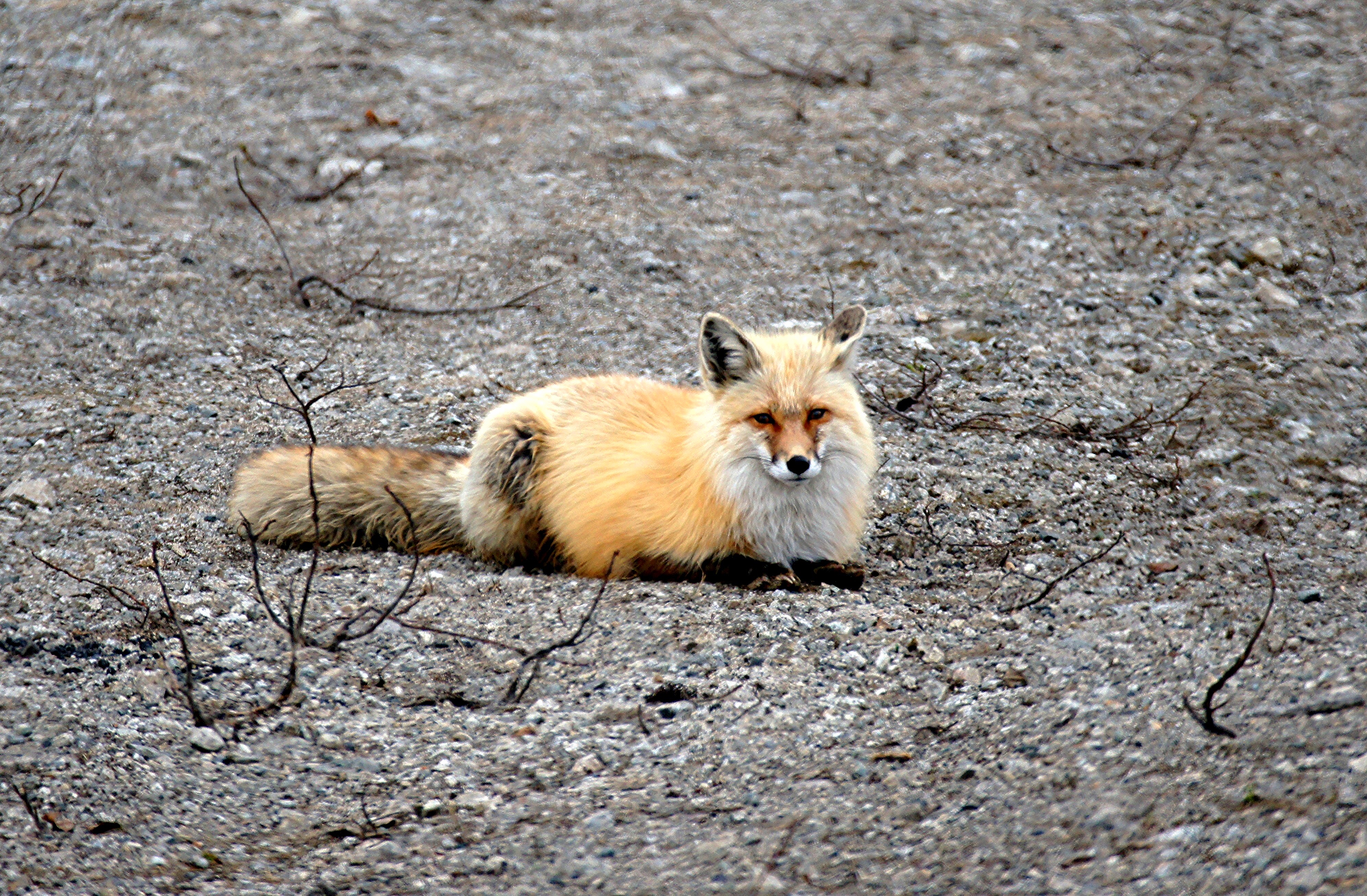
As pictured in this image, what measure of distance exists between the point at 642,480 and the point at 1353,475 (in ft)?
11.1

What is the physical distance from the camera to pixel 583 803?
343 cm

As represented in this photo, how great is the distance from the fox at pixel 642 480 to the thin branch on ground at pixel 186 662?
17.2 inches

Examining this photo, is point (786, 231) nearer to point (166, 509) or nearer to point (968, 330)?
point (968, 330)

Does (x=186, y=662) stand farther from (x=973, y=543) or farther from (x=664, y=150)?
(x=664, y=150)

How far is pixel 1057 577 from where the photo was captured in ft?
15.6

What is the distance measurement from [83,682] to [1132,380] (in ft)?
17.2

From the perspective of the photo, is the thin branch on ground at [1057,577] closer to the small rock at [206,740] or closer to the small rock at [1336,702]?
the small rock at [1336,702]

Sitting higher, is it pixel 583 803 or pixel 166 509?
pixel 583 803

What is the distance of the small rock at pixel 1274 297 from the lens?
692 centimetres

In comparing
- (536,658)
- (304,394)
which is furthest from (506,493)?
(304,394)

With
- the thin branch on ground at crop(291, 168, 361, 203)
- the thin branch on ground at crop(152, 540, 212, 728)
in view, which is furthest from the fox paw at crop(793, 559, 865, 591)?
the thin branch on ground at crop(291, 168, 361, 203)

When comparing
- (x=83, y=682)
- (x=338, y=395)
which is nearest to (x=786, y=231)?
(x=338, y=395)

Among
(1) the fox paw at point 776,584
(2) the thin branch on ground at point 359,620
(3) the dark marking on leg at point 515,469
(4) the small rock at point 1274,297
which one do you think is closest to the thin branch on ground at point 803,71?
(4) the small rock at point 1274,297

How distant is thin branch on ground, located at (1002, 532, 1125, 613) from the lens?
4477mm
